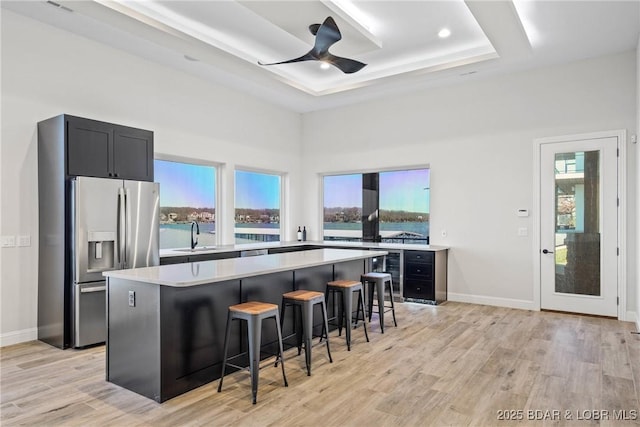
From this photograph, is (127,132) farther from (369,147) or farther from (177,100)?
(369,147)

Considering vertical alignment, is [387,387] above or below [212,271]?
below

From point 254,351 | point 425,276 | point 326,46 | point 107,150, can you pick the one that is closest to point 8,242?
point 107,150

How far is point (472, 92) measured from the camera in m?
6.06

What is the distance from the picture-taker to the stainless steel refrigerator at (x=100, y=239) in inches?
156

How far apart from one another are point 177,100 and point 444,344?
15.3 feet

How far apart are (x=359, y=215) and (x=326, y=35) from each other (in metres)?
4.19

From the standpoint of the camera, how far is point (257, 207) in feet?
23.8

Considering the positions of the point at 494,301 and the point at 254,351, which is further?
the point at 494,301

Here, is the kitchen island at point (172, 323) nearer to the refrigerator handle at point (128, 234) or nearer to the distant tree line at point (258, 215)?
the refrigerator handle at point (128, 234)

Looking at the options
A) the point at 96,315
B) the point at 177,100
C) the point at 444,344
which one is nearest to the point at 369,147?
the point at 177,100

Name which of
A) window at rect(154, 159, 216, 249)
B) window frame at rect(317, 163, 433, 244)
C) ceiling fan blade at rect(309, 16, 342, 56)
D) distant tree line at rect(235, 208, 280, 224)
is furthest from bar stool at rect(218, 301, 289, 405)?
window frame at rect(317, 163, 433, 244)

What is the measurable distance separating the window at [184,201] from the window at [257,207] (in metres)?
0.52

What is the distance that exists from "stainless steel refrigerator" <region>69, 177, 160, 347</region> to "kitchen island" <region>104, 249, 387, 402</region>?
3.46 ft

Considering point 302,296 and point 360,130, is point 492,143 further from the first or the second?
point 302,296
